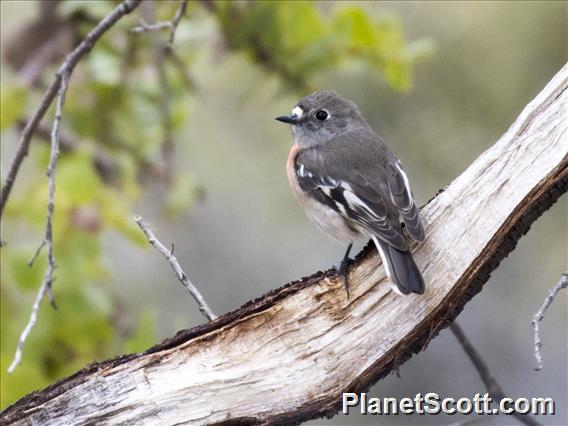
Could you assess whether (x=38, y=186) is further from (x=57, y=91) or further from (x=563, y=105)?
(x=563, y=105)

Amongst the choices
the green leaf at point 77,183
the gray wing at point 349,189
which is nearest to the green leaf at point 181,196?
the green leaf at point 77,183

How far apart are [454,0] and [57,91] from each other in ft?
12.6

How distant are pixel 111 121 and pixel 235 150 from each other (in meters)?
2.12

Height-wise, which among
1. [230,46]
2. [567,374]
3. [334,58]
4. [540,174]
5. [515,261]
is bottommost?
[540,174]

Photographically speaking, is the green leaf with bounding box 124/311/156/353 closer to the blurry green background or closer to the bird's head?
the blurry green background

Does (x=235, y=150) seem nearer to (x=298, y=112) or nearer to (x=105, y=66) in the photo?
(x=105, y=66)

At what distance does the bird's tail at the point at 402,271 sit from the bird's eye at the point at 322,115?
1635 mm

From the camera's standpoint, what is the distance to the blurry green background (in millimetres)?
4965

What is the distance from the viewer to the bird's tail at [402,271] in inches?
119

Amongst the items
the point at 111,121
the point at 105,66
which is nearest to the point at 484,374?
the point at 105,66

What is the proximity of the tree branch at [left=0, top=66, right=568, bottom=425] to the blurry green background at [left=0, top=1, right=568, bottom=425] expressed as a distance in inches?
42.4

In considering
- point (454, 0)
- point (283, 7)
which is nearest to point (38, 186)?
point (283, 7)

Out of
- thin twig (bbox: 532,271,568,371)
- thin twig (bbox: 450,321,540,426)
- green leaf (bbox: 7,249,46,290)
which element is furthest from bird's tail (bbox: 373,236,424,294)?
green leaf (bbox: 7,249,46,290)

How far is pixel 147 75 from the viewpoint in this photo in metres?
5.78
